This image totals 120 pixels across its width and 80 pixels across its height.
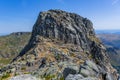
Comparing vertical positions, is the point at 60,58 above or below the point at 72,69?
below

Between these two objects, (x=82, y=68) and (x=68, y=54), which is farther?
(x=68, y=54)

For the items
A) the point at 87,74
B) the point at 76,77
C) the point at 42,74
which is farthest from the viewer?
the point at 42,74

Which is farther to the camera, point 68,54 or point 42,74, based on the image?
point 68,54

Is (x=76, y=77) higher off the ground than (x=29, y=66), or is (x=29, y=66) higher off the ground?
(x=76, y=77)

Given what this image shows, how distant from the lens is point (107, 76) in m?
74.1

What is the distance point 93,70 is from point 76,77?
43.6 feet

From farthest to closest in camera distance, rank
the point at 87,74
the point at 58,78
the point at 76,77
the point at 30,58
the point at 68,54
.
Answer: the point at 68,54
the point at 30,58
the point at 58,78
the point at 87,74
the point at 76,77

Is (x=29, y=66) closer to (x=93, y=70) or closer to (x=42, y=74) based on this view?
(x=42, y=74)

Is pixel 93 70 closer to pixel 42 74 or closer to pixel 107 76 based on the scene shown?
pixel 107 76

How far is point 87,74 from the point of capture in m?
65.1

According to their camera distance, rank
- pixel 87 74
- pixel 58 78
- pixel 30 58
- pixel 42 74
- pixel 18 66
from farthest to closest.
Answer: pixel 30 58 → pixel 18 66 → pixel 42 74 → pixel 58 78 → pixel 87 74

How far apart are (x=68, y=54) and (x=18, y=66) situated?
5897 centimetres

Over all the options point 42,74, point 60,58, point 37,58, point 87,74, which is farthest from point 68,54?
point 87,74

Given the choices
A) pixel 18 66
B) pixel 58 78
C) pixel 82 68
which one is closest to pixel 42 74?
pixel 58 78
